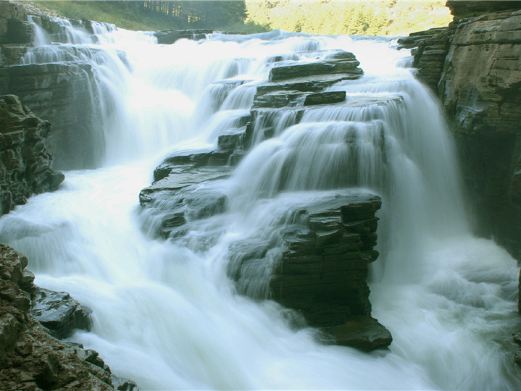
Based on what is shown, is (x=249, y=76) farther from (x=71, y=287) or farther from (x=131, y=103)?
(x=71, y=287)

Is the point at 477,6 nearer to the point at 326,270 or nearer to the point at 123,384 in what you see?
the point at 326,270

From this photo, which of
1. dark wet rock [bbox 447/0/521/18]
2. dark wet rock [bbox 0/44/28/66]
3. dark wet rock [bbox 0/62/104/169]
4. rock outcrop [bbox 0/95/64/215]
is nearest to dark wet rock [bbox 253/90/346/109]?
dark wet rock [bbox 447/0/521/18]

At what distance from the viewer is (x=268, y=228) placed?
7.77 metres

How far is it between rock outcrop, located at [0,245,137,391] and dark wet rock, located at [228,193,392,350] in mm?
3484

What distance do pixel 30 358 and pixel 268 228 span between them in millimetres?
4927

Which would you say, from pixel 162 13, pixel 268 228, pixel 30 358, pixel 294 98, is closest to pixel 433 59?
pixel 294 98

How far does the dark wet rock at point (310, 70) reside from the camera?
12.8 m

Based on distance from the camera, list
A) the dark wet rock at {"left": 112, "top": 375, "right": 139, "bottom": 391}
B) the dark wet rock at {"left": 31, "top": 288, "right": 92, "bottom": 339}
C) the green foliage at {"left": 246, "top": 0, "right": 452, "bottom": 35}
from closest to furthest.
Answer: the dark wet rock at {"left": 112, "top": 375, "right": 139, "bottom": 391} < the dark wet rock at {"left": 31, "top": 288, "right": 92, "bottom": 339} < the green foliage at {"left": 246, "top": 0, "right": 452, "bottom": 35}

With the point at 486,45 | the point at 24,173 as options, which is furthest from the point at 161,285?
the point at 486,45

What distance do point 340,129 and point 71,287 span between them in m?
5.09

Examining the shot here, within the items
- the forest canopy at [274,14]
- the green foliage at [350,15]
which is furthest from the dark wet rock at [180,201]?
the forest canopy at [274,14]

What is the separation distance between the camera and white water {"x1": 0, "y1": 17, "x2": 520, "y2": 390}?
584 centimetres

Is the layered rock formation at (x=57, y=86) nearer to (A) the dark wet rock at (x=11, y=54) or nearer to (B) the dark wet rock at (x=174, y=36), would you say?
(A) the dark wet rock at (x=11, y=54)

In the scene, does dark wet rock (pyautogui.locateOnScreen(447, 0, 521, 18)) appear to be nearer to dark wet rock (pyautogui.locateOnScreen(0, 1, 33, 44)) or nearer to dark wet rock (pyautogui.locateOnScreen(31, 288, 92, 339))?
dark wet rock (pyautogui.locateOnScreen(31, 288, 92, 339))
